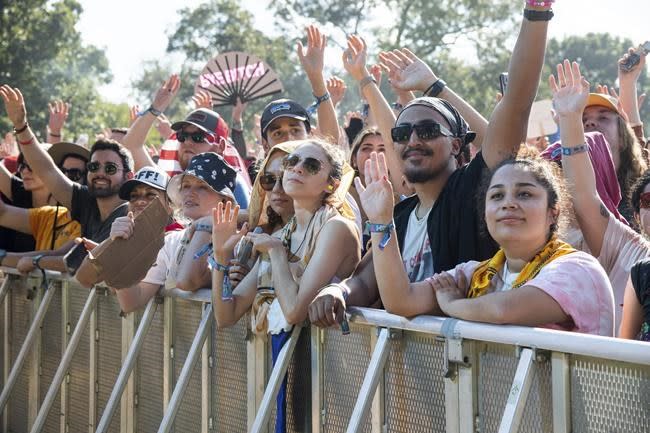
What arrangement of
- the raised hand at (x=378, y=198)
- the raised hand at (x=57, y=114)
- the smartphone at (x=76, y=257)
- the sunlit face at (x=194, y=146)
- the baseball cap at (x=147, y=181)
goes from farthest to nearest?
the raised hand at (x=57, y=114)
the sunlit face at (x=194, y=146)
the smartphone at (x=76, y=257)
the baseball cap at (x=147, y=181)
the raised hand at (x=378, y=198)

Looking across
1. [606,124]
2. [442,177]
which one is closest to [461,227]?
[442,177]

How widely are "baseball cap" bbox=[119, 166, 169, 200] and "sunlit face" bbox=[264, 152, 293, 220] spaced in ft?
5.74

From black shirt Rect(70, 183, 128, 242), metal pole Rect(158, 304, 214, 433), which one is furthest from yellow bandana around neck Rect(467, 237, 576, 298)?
black shirt Rect(70, 183, 128, 242)

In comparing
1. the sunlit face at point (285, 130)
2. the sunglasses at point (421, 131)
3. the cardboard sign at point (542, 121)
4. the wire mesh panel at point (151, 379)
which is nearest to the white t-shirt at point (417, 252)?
the sunglasses at point (421, 131)

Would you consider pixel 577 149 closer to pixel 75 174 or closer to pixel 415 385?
pixel 415 385

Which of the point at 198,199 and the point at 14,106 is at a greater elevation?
the point at 14,106

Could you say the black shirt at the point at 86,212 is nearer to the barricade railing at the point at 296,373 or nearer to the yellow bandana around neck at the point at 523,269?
the barricade railing at the point at 296,373

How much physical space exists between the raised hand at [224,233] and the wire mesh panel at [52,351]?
2826 millimetres

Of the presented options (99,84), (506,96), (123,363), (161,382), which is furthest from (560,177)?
(99,84)

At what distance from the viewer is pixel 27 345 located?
817 centimetres

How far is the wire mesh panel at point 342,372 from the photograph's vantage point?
4633mm

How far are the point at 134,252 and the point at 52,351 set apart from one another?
2240 millimetres

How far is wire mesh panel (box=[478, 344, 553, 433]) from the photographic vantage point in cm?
357

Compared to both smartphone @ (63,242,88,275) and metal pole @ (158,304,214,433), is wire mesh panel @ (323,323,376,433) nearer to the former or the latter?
metal pole @ (158,304,214,433)
